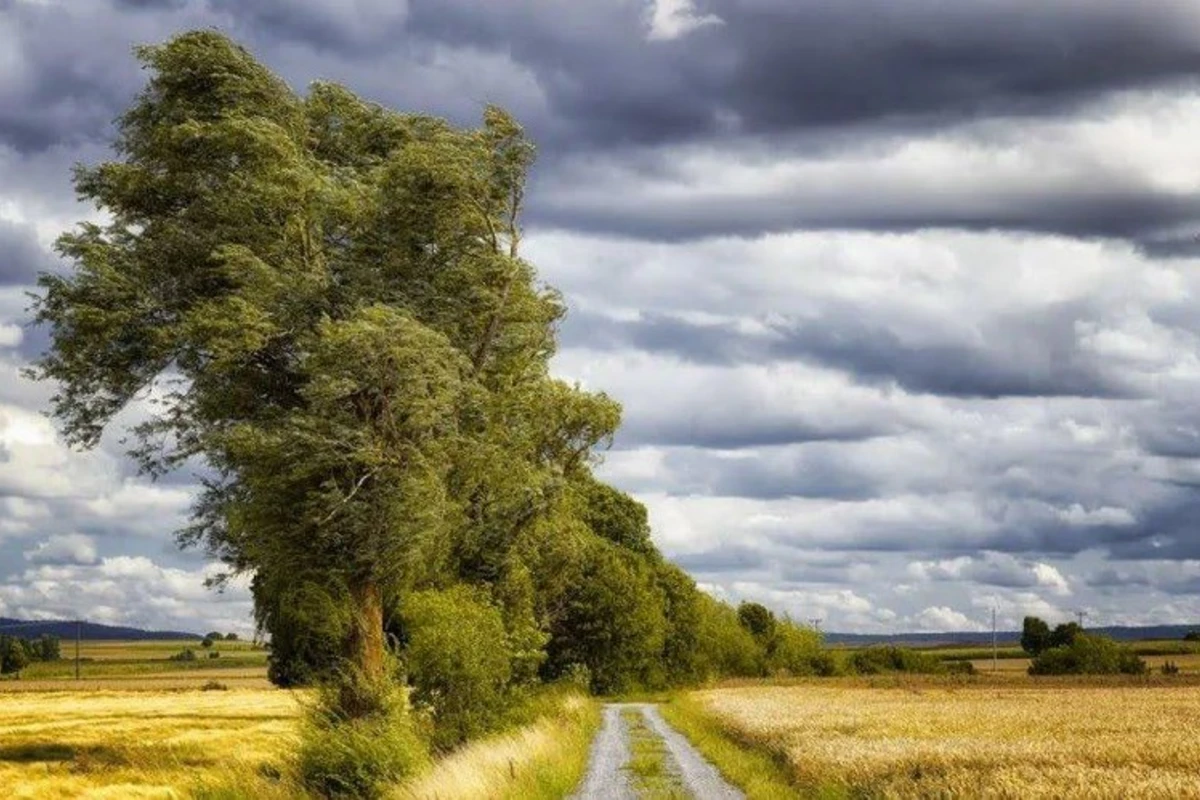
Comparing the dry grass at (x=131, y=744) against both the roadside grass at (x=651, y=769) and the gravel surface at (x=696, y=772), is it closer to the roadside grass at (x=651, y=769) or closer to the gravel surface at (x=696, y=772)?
the roadside grass at (x=651, y=769)

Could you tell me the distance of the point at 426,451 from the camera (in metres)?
39.0

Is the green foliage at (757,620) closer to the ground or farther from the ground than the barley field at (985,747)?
farther from the ground

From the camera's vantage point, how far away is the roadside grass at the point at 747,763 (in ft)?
98.4

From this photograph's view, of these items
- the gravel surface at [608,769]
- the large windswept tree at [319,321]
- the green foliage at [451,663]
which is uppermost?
the large windswept tree at [319,321]

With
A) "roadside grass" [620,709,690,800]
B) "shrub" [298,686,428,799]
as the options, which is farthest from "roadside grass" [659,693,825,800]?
"shrub" [298,686,428,799]

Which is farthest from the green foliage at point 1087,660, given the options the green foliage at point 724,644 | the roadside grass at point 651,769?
the roadside grass at point 651,769

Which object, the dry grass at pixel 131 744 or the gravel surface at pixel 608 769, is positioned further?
the dry grass at pixel 131 744

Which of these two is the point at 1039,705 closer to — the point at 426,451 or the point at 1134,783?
the point at 426,451

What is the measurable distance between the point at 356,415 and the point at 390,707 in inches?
329

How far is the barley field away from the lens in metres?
24.4

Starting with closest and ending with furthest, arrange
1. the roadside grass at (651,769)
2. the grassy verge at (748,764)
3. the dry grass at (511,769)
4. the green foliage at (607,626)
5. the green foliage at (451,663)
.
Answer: the dry grass at (511,769), the grassy verge at (748,764), the roadside grass at (651,769), the green foliage at (451,663), the green foliage at (607,626)

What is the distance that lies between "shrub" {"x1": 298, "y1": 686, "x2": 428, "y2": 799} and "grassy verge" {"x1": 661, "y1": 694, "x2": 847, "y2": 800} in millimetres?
7580

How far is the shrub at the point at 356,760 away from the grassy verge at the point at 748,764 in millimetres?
7580

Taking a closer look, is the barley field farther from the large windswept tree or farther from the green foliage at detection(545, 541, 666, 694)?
the green foliage at detection(545, 541, 666, 694)
